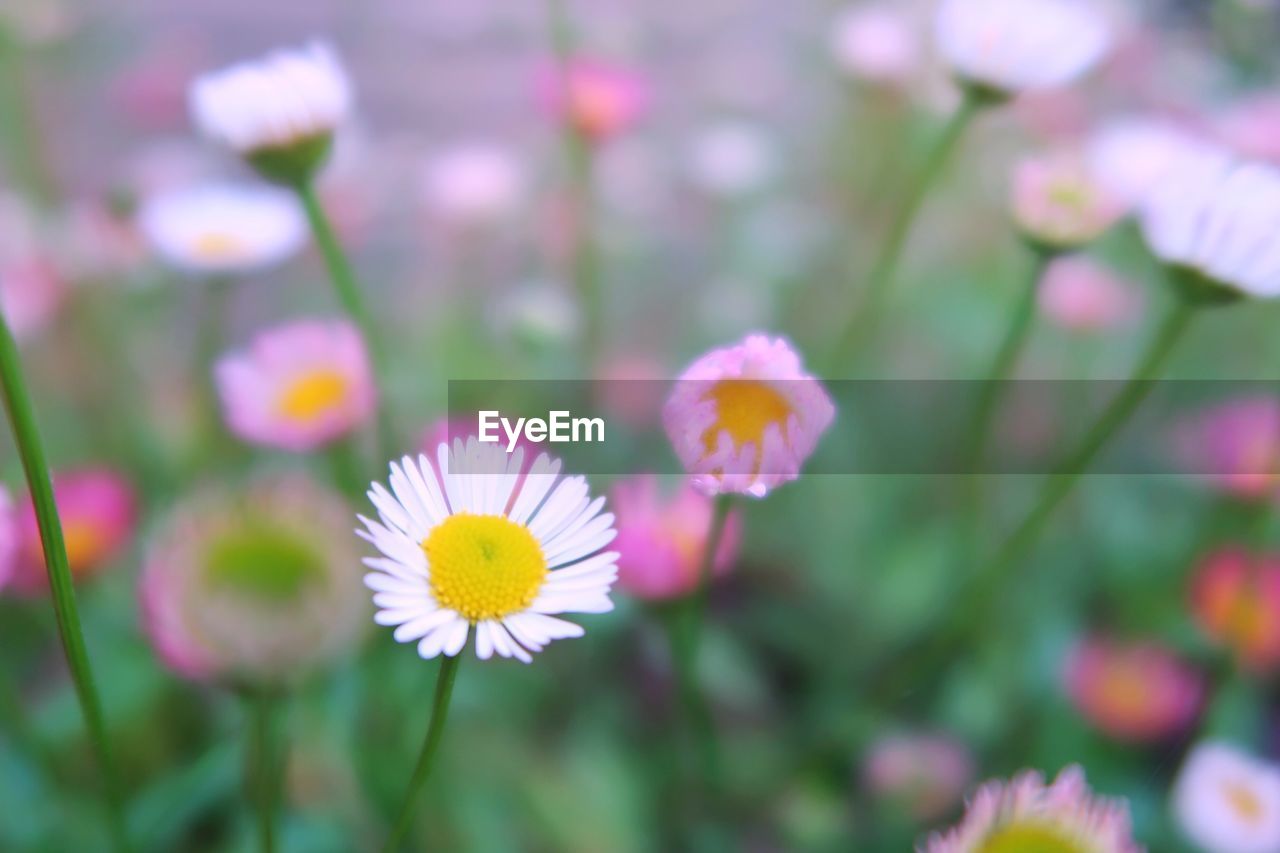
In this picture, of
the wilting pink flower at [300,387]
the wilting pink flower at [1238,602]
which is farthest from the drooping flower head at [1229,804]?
the wilting pink flower at [300,387]

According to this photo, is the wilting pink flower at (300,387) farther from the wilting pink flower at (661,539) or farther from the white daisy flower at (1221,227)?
the white daisy flower at (1221,227)

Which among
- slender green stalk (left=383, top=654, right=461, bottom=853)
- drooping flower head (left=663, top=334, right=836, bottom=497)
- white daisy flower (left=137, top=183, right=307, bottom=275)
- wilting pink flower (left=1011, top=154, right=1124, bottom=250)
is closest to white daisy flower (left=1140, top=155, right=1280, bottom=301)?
wilting pink flower (left=1011, top=154, right=1124, bottom=250)

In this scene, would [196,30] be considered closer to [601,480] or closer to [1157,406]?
[601,480]

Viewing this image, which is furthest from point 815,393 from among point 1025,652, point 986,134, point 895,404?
point 986,134

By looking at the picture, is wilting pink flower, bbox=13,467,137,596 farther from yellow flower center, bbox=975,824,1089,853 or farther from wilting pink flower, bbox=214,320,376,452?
yellow flower center, bbox=975,824,1089,853

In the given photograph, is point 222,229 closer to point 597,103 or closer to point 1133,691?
point 597,103

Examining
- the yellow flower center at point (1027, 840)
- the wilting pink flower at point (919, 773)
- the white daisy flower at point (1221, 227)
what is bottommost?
the yellow flower center at point (1027, 840)

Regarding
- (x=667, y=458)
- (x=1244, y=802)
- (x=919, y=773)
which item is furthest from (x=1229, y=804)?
(x=667, y=458)
